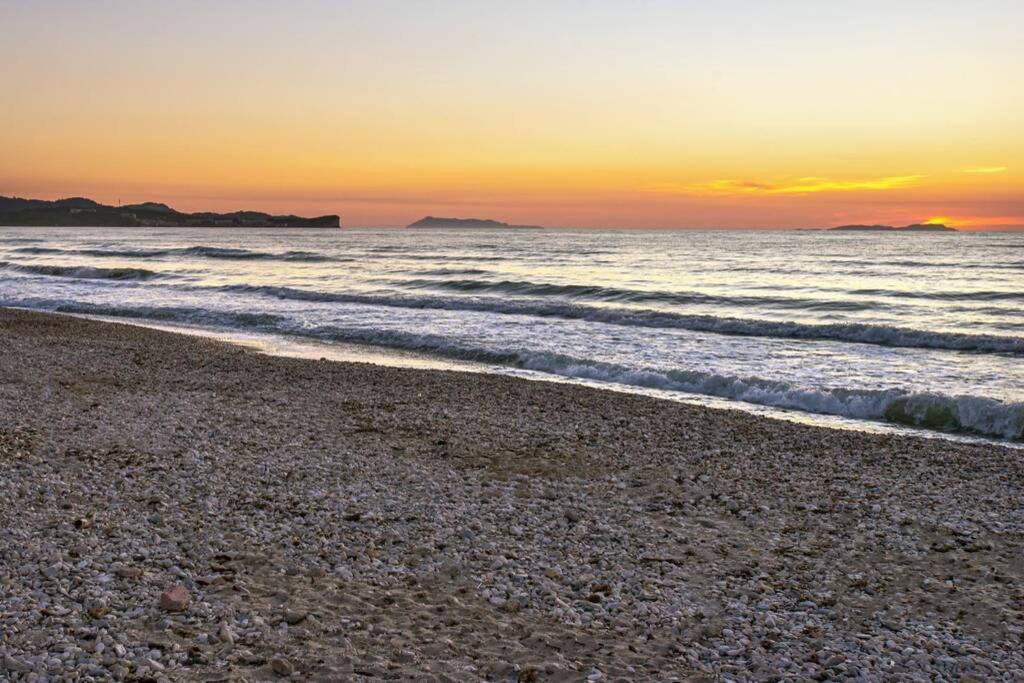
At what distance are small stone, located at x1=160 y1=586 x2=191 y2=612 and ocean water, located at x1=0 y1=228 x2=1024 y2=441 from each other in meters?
9.98

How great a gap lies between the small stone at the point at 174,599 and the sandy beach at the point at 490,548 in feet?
0.04

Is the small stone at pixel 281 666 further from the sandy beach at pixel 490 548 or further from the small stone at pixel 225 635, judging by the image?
the small stone at pixel 225 635

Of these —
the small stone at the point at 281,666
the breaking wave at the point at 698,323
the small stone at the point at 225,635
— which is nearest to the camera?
the small stone at the point at 281,666

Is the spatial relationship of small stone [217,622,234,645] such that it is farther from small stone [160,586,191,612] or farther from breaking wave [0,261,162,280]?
breaking wave [0,261,162,280]

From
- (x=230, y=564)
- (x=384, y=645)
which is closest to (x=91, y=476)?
(x=230, y=564)

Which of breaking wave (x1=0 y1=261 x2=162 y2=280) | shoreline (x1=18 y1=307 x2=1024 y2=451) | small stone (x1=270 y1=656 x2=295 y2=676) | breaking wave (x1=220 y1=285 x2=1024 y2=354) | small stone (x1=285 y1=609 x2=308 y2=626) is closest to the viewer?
small stone (x1=270 y1=656 x2=295 y2=676)

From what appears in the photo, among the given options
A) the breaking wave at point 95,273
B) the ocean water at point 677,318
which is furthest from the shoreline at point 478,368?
the breaking wave at point 95,273

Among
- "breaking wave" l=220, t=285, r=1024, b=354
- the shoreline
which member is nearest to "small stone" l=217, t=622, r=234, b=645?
the shoreline

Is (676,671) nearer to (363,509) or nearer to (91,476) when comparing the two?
(363,509)

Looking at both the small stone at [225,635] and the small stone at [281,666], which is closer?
the small stone at [281,666]

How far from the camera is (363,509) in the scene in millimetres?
6680

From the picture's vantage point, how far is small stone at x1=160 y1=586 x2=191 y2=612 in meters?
4.75

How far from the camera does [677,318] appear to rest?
A: 2458 cm

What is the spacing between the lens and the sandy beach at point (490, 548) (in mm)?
4441
